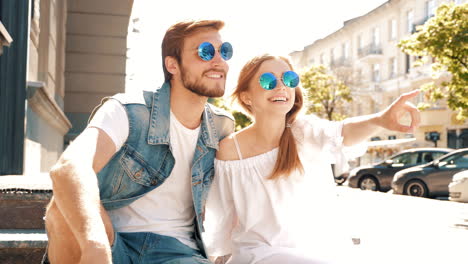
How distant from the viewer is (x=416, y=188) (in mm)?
18094

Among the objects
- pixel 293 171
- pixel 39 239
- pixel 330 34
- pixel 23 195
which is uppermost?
pixel 330 34

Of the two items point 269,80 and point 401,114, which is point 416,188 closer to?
point 269,80

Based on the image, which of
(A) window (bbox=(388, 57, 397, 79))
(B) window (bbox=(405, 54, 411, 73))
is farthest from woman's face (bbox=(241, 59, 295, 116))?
(A) window (bbox=(388, 57, 397, 79))

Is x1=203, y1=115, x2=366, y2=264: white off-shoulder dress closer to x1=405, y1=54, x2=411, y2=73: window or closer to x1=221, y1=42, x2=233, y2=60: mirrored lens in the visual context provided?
x1=221, y1=42, x2=233, y2=60: mirrored lens

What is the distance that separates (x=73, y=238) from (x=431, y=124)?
36946mm

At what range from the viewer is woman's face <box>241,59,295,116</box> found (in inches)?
128

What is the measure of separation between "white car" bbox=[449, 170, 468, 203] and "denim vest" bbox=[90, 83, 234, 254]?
13628mm

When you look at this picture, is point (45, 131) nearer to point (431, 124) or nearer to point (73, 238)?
point (73, 238)

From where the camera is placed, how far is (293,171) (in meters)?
3.15

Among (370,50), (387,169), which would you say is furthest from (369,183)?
(370,50)

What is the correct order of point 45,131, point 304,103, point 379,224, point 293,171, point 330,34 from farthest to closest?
point 330,34 → point 379,224 → point 45,131 → point 304,103 → point 293,171

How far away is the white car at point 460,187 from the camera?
49.7 ft

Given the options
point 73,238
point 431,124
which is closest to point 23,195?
point 73,238

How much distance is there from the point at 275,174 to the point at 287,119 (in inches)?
16.9
